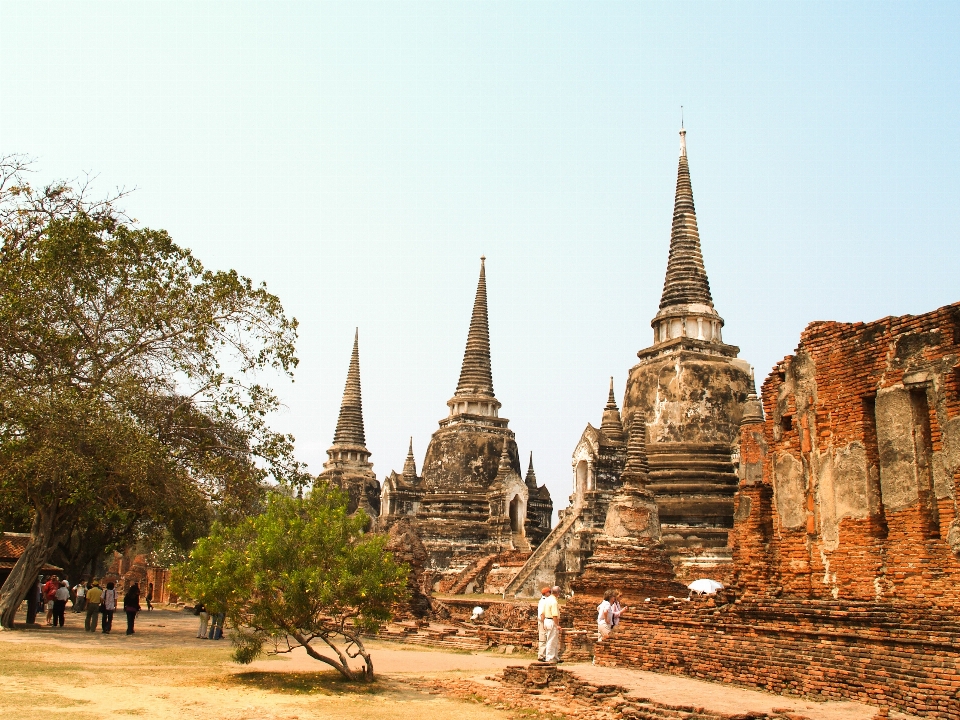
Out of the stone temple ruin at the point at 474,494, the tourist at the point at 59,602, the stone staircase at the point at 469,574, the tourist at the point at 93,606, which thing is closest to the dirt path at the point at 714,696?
the tourist at the point at 93,606

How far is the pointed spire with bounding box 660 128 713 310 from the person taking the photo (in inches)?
1201

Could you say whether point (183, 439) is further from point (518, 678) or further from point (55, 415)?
point (518, 678)

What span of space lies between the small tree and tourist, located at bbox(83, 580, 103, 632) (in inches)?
257

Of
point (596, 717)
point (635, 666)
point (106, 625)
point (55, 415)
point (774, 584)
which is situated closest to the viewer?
point (596, 717)

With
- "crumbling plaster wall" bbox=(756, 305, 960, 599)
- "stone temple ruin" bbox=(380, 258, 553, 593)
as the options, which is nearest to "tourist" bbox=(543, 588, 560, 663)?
"crumbling plaster wall" bbox=(756, 305, 960, 599)

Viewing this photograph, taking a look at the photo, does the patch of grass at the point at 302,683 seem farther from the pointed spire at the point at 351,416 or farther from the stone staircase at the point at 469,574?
the pointed spire at the point at 351,416

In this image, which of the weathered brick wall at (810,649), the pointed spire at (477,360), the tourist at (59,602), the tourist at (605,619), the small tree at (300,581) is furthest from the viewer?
the pointed spire at (477,360)

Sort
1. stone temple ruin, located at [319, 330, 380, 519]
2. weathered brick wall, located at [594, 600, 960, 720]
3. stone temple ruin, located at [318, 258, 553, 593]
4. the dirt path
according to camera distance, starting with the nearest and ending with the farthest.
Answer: the dirt path → weathered brick wall, located at [594, 600, 960, 720] → stone temple ruin, located at [318, 258, 553, 593] → stone temple ruin, located at [319, 330, 380, 519]

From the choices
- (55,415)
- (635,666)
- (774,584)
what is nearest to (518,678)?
(635,666)

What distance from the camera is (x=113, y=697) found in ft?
29.6

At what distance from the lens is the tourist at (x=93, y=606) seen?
53.9ft

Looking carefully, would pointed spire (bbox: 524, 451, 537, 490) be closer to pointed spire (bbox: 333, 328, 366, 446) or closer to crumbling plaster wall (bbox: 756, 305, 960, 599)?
pointed spire (bbox: 333, 328, 366, 446)

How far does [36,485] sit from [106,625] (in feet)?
10.4

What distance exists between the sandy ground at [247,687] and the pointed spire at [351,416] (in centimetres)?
3372
